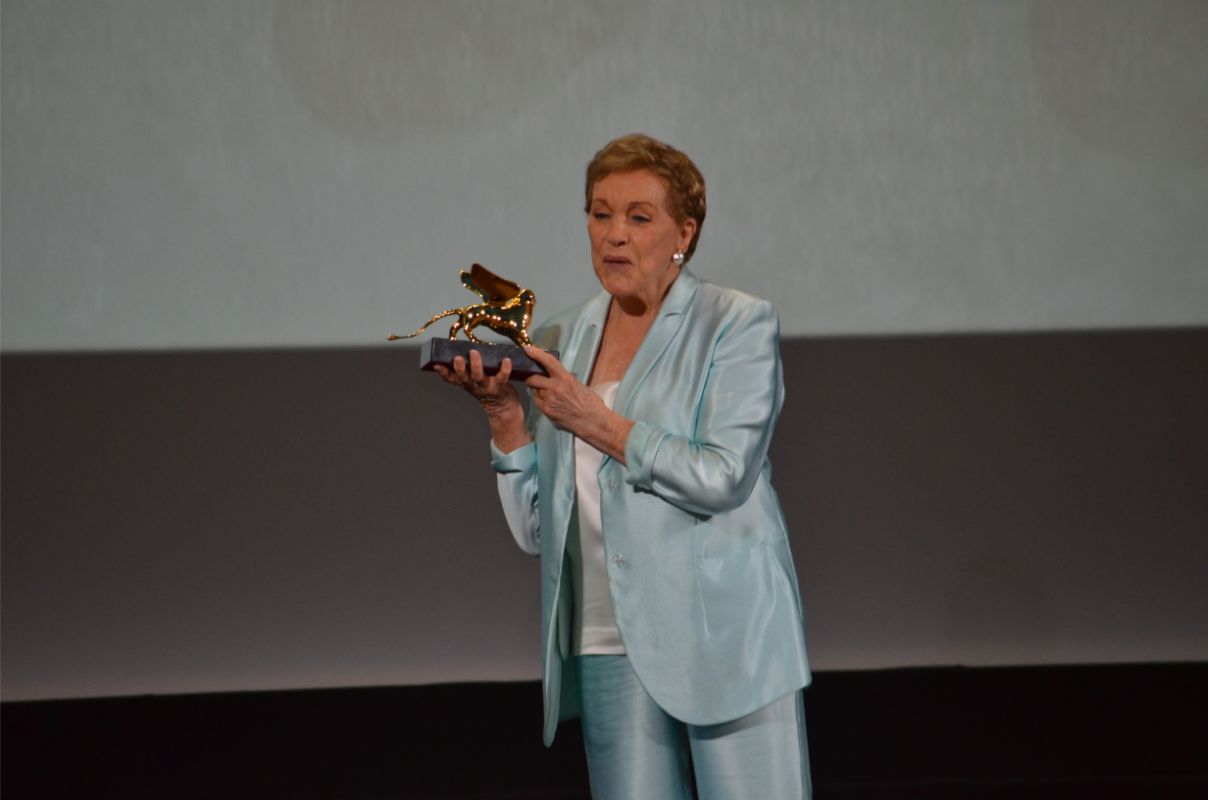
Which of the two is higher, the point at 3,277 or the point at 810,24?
the point at 810,24

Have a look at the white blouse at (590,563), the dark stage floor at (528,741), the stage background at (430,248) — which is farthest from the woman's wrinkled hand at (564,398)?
the stage background at (430,248)

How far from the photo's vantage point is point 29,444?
3.46 meters

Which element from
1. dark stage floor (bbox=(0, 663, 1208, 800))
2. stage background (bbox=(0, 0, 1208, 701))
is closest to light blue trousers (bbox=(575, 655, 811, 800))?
dark stage floor (bbox=(0, 663, 1208, 800))

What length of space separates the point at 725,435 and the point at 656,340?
16 centimetres

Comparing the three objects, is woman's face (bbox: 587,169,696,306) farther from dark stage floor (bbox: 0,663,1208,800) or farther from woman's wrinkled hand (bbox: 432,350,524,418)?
dark stage floor (bbox: 0,663,1208,800)

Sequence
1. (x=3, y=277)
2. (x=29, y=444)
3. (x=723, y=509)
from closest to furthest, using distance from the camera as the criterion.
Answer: (x=723, y=509)
(x=3, y=277)
(x=29, y=444)

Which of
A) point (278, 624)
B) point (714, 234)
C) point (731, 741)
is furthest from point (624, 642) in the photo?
point (278, 624)

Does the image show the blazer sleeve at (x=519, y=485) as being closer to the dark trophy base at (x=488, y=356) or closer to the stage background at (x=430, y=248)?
the dark trophy base at (x=488, y=356)

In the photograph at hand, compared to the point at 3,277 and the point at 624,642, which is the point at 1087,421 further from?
the point at 3,277

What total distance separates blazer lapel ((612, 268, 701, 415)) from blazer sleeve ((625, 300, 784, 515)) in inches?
Answer: 2.4

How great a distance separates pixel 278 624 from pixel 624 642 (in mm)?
2381

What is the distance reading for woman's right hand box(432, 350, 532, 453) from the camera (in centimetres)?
137

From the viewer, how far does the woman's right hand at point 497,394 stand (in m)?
1.37

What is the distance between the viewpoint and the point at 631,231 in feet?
4.70
